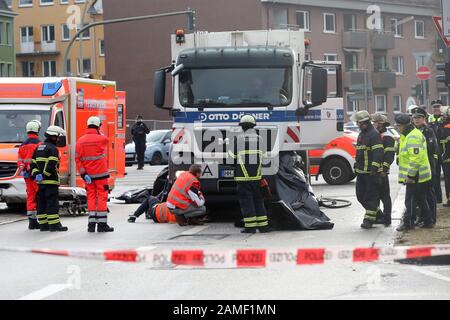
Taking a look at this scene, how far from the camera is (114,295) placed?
9539mm

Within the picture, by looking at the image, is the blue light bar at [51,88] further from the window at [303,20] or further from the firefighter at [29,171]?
the window at [303,20]

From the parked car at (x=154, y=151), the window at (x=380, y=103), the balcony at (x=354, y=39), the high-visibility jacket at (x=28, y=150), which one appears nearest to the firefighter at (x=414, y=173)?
the high-visibility jacket at (x=28, y=150)

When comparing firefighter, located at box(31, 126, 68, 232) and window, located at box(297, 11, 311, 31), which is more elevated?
window, located at box(297, 11, 311, 31)

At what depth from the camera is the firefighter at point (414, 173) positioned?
49.1ft

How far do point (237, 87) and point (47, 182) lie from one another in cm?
352

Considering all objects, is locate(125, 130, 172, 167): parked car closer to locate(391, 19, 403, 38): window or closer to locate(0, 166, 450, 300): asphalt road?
locate(0, 166, 450, 300): asphalt road

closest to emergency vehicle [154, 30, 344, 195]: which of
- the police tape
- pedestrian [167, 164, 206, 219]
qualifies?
pedestrian [167, 164, 206, 219]

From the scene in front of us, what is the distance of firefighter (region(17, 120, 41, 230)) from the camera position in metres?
17.1

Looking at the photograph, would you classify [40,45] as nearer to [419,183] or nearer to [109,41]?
[109,41]

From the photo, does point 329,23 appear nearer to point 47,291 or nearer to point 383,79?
point 383,79

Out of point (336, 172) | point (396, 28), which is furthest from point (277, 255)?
point (396, 28)

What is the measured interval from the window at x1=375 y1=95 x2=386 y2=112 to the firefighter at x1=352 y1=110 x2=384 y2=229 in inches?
2317

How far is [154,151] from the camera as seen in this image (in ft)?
139
